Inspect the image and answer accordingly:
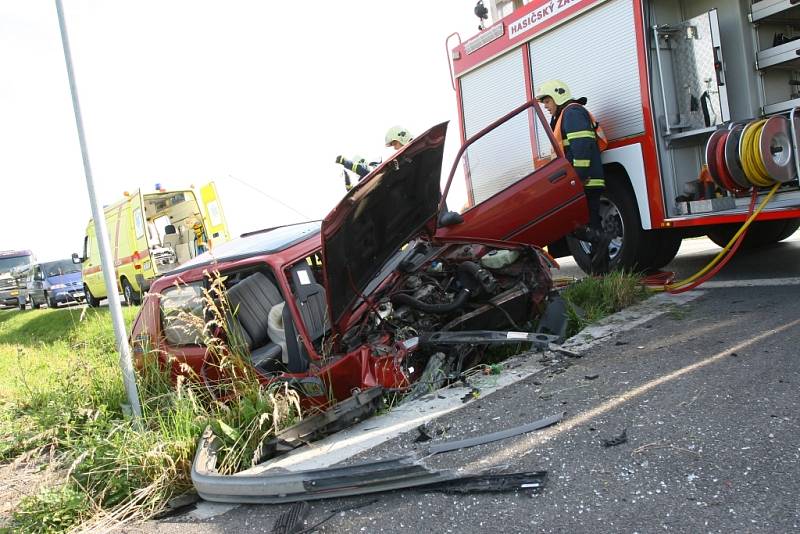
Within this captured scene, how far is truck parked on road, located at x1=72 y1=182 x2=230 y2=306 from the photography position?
1167 cm

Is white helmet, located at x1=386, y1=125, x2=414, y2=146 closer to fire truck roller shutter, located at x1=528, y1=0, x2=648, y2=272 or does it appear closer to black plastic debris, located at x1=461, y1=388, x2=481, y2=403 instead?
fire truck roller shutter, located at x1=528, y1=0, x2=648, y2=272

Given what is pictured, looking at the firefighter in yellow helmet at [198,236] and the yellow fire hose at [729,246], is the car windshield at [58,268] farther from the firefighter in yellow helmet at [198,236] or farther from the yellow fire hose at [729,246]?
the yellow fire hose at [729,246]

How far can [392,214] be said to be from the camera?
164 inches

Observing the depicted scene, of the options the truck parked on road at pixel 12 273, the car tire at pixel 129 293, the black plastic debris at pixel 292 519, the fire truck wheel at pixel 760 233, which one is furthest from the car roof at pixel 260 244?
the truck parked on road at pixel 12 273

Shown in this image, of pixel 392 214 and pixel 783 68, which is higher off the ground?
pixel 783 68

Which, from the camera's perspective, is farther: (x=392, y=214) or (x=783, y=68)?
(x=783, y=68)

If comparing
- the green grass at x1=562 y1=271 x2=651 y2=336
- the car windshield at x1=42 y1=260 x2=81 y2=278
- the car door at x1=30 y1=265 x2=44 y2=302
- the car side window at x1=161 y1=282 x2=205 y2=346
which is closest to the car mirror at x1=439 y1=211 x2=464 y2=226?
the green grass at x1=562 y1=271 x2=651 y2=336

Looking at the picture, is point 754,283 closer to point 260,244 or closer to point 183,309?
point 260,244

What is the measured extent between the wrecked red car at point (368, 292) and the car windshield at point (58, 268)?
727 inches

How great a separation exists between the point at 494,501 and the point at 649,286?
3.90 metres

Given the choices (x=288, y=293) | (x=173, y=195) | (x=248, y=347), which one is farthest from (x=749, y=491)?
(x=173, y=195)

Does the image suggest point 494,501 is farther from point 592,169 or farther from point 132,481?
point 592,169

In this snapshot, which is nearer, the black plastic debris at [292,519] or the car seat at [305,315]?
the black plastic debris at [292,519]

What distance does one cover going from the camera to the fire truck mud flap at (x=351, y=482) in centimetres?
260
